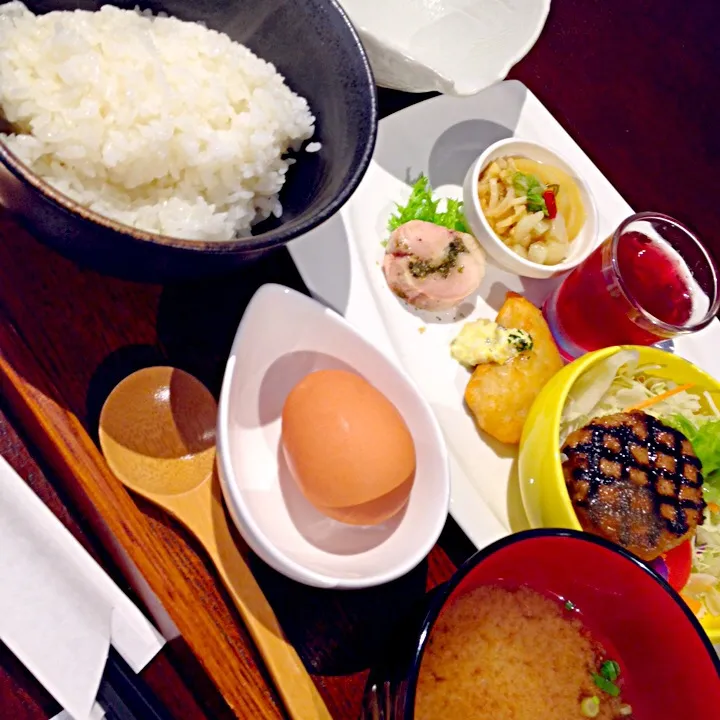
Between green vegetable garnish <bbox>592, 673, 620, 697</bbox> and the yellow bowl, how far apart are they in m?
0.23

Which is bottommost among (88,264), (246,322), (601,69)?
(601,69)

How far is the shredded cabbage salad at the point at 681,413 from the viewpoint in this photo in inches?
55.0

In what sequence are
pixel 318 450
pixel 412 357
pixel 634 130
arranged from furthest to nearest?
pixel 634 130
pixel 412 357
pixel 318 450

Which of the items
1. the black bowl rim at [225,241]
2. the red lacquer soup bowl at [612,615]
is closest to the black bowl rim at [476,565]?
the red lacquer soup bowl at [612,615]

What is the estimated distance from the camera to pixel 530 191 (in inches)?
62.2

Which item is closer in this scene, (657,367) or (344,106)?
(344,106)

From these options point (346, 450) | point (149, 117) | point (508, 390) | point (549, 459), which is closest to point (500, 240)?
point (508, 390)

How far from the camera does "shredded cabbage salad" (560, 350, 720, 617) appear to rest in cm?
140

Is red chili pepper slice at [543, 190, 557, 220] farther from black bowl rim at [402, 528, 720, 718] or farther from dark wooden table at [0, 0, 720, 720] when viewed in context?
black bowl rim at [402, 528, 720, 718]

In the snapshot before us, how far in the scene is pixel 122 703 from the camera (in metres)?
1.03

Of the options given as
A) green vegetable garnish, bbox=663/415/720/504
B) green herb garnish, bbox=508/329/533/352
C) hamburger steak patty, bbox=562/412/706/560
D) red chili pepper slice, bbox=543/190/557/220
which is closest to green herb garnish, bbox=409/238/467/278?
green herb garnish, bbox=508/329/533/352

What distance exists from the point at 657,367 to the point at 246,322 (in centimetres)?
90

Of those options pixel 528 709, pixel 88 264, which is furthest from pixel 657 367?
pixel 88 264

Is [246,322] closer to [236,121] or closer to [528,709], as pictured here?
[236,121]
